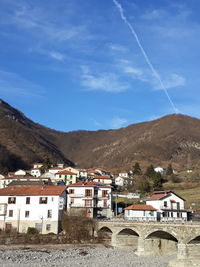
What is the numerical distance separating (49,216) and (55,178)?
3990 cm

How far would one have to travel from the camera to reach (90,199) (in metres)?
65.4

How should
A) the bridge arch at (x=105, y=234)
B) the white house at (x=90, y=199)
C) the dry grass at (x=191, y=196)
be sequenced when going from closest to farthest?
the bridge arch at (x=105, y=234) < the white house at (x=90, y=199) < the dry grass at (x=191, y=196)

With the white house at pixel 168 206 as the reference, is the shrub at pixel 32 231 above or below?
below

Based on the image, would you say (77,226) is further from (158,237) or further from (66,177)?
(66,177)

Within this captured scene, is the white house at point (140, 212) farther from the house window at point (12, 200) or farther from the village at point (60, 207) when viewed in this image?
the house window at point (12, 200)

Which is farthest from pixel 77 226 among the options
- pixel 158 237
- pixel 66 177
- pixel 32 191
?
pixel 66 177

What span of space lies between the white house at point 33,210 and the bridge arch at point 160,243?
17218 mm

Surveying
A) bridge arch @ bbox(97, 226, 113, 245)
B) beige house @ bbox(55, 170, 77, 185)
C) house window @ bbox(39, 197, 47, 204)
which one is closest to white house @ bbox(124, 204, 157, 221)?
Answer: bridge arch @ bbox(97, 226, 113, 245)

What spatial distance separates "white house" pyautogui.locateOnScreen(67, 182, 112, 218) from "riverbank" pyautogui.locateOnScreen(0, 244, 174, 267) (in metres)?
14.6

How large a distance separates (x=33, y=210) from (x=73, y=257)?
1821 cm

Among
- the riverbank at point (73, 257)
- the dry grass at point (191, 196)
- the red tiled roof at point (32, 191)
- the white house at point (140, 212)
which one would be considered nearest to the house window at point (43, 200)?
the red tiled roof at point (32, 191)

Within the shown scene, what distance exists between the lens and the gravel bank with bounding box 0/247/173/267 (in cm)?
3869

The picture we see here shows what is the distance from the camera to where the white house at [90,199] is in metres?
64.1

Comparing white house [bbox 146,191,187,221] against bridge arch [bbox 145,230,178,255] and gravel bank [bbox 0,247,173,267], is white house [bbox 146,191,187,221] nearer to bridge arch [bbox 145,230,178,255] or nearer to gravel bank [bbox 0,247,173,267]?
bridge arch [bbox 145,230,178,255]
